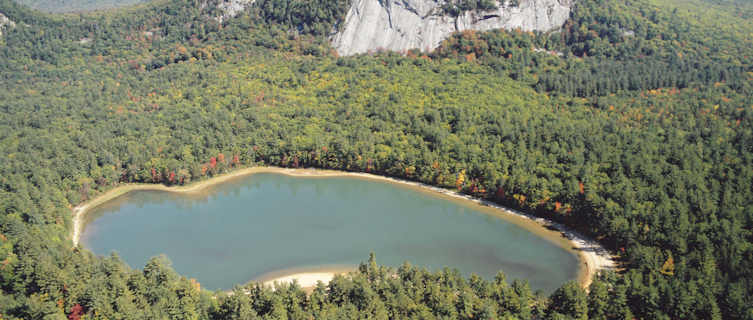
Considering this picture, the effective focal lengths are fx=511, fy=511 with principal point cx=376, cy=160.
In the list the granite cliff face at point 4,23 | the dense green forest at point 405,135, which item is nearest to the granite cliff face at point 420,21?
the dense green forest at point 405,135

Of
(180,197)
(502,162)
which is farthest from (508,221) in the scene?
(180,197)

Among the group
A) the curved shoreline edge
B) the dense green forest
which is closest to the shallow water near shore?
the curved shoreline edge

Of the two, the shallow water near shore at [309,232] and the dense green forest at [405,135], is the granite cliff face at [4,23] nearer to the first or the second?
the dense green forest at [405,135]

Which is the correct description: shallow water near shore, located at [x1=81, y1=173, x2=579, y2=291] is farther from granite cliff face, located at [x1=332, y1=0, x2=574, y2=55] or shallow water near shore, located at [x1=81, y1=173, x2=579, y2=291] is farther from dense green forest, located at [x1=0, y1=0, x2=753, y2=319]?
granite cliff face, located at [x1=332, y1=0, x2=574, y2=55]

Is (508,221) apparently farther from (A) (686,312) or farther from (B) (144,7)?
(B) (144,7)

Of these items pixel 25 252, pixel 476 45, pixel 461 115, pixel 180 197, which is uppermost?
pixel 476 45

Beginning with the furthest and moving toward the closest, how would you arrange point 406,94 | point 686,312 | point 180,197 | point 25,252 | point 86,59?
point 86,59 < point 406,94 < point 180,197 < point 25,252 < point 686,312

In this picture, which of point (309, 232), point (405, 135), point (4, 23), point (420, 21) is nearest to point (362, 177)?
point (405, 135)
